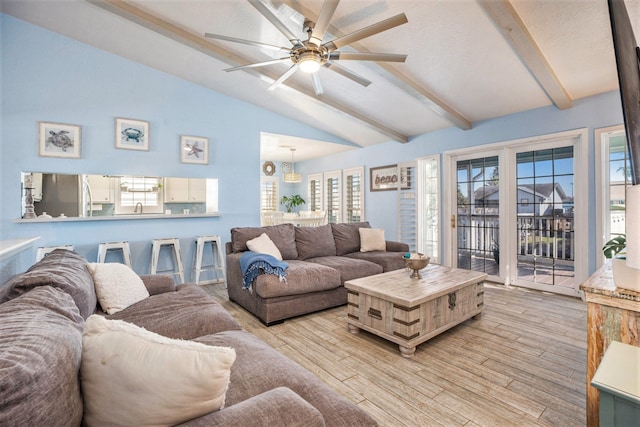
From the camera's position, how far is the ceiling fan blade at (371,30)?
2.17m

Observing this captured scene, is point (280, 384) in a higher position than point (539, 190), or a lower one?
lower

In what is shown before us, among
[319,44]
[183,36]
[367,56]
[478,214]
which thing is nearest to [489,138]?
[478,214]

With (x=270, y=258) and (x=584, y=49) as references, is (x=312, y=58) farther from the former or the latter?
(x=584, y=49)

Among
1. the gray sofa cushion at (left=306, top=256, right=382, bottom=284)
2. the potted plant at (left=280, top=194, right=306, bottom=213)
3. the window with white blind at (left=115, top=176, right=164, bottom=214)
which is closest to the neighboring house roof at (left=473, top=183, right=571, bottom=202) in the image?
the gray sofa cushion at (left=306, top=256, right=382, bottom=284)

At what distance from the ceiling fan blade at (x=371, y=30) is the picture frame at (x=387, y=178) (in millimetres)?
3663

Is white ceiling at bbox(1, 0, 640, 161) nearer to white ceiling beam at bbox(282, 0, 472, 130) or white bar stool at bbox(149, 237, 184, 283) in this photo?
white ceiling beam at bbox(282, 0, 472, 130)

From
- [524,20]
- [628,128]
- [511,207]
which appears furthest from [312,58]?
[511,207]

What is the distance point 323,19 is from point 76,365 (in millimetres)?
2422

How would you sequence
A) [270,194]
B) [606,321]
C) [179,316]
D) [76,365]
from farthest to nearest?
[270,194] < [179,316] < [606,321] < [76,365]

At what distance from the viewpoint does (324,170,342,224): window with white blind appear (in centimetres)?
737

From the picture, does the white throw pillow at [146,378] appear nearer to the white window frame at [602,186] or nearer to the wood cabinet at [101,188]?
the wood cabinet at [101,188]

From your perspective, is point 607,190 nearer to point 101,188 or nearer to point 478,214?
point 478,214

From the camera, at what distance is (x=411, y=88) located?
379 centimetres

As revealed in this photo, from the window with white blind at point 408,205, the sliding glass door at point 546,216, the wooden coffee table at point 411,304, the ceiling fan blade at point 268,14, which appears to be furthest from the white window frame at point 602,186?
the ceiling fan blade at point 268,14
